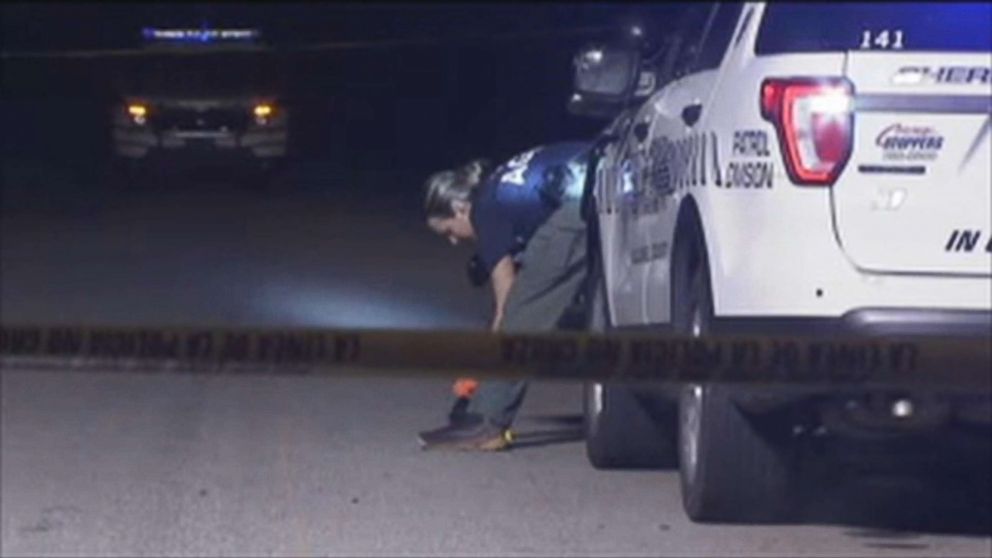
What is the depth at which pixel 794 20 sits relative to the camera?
24.5 feet

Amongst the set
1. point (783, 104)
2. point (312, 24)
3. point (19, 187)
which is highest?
point (783, 104)

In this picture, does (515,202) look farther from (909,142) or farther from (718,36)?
(909,142)

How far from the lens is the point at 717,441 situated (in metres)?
7.79

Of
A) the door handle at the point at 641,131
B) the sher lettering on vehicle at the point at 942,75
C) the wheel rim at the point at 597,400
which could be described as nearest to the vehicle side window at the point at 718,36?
the door handle at the point at 641,131

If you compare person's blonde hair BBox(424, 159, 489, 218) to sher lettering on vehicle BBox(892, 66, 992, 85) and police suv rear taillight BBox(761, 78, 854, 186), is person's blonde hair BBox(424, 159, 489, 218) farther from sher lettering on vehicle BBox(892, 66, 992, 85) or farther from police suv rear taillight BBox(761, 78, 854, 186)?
sher lettering on vehicle BBox(892, 66, 992, 85)

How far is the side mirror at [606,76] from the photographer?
8680 millimetres

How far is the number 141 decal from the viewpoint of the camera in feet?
23.9

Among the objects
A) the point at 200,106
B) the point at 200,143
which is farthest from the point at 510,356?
the point at 200,143

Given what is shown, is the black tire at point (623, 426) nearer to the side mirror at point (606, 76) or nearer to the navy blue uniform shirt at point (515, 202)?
the navy blue uniform shirt at point (515, 202)

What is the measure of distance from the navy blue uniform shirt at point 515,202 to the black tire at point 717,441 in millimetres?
1564

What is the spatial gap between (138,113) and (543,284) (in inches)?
210

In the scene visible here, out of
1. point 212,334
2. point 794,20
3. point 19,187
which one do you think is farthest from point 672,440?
point 19,187

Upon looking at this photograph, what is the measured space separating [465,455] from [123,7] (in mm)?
5691

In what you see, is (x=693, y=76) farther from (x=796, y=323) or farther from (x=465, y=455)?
(x=465, y=455)
